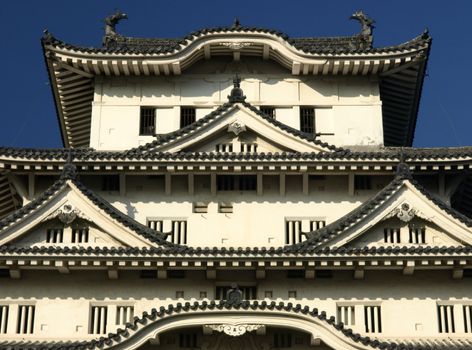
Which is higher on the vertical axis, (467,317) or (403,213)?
(403,213)

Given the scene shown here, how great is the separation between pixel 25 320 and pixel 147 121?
27.3ft

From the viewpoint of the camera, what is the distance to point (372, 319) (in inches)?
1094

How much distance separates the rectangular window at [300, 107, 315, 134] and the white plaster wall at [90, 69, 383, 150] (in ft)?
0.60

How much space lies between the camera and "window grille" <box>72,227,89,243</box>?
28.5 metres

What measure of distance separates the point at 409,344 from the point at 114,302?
774cm

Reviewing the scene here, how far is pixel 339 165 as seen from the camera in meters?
29.8

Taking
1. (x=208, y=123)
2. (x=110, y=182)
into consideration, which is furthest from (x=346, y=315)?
(x=110, y=182)

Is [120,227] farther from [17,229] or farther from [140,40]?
[140,40]

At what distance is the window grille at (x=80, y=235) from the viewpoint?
28.5m

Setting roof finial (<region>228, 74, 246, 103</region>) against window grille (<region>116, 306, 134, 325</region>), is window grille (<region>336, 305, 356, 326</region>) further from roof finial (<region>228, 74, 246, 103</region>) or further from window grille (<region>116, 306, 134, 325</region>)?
roof finial (<region>228, 74, 246, 103</region>)

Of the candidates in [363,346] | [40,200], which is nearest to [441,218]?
[363,346]

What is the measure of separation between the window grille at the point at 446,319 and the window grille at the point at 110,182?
9839 mm

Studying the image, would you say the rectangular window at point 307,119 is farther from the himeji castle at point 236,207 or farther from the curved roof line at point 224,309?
the curved roof line at point 224,309

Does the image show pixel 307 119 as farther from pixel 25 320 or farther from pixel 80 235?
pixel 25 320
